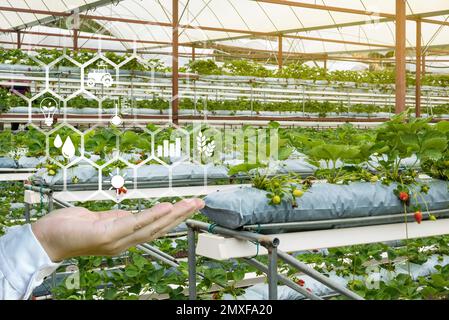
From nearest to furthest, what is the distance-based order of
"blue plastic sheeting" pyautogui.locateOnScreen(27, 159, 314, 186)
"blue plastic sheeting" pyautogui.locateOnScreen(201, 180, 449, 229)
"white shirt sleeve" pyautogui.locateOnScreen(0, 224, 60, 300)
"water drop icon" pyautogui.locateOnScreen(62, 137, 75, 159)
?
"white shirt sleeve" pyautogui.locateOnScreen(0, 224, 60, 300), "blue plastic sheeting" pyautogui.locateOnScreen(201, 180, 449, 229), "blue plastic sheeting" pyautogui.locateOnScreen(27, 159, 314, 186), "water drop icon" pyautogui.locateOnScreen(62, 137, 75, 159)

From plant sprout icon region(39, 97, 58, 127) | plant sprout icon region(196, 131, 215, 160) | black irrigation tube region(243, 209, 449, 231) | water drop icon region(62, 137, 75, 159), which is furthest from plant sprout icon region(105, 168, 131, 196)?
plant sprout icon region(39, 97, 58, 127)

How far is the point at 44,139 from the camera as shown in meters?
3.30

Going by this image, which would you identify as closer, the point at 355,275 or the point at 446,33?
the point at 355,275

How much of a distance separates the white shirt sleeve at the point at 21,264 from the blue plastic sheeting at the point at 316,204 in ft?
3.71

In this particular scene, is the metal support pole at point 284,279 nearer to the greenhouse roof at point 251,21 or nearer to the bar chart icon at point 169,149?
the bar chart icon at point 169,149

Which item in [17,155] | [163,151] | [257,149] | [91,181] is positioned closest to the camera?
[257,149]

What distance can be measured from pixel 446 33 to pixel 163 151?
8.33m

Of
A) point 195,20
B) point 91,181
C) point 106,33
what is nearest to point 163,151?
point 91,181

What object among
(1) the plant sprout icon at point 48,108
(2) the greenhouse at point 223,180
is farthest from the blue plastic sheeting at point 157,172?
(1) the plant sprout icon at point 48,108

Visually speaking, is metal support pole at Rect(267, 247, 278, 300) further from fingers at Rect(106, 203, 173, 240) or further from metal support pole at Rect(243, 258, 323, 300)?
fingers at Rect(106, 203, 173, 240)

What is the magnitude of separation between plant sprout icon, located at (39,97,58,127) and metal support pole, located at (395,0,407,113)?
3.17m

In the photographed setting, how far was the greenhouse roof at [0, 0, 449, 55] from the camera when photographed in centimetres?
771
